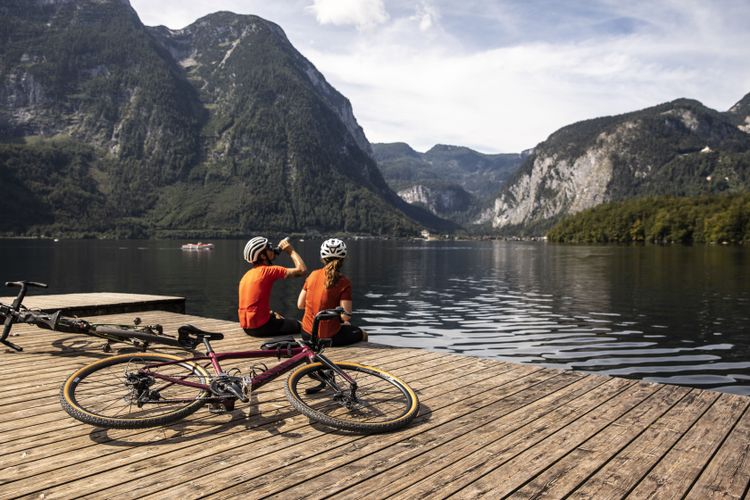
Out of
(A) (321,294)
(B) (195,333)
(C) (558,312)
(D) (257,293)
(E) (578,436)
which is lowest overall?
(C) (558,312)

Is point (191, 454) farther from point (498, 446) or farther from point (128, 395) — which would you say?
point (498, 446)

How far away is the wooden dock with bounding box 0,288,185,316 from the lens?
632 inches

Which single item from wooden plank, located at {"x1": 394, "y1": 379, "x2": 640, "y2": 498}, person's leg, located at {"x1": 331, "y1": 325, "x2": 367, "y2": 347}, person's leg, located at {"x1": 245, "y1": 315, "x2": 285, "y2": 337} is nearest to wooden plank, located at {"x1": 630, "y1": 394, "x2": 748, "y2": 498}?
wooden plank, located at {"x1": 394, "y1": 379, "x2": 640, "y2": 498}

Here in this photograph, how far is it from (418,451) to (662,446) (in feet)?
9.90

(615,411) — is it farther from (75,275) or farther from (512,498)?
(75,275)

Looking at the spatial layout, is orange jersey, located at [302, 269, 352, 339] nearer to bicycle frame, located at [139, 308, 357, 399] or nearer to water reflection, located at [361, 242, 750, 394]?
bicycle frame, located at [139, 308, 357, 399]

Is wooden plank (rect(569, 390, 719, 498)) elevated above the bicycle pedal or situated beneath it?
situated beneath

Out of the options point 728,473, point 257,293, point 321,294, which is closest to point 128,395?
point 321,294

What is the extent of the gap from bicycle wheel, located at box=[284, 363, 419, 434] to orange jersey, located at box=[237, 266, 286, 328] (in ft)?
9.48

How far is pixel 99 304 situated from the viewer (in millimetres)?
16859

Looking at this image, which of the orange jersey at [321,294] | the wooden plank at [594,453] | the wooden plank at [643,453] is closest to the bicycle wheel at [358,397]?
the wooden plank at [594,453]

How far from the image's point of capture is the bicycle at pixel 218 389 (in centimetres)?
630

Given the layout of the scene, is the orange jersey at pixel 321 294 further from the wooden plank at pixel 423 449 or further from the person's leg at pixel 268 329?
the wooden plank at pixel 423 449

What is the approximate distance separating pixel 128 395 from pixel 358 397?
292 centimetres
